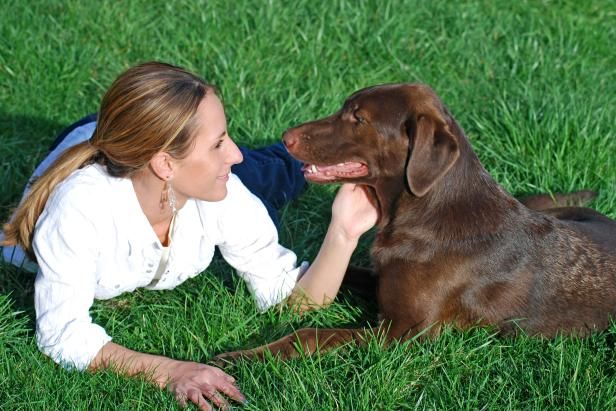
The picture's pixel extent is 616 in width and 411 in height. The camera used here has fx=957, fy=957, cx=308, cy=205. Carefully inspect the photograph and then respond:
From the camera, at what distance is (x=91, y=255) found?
3857 millimetres

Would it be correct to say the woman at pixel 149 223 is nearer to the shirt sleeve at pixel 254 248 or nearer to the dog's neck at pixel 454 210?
the shirt sleeve at pixel 254 248

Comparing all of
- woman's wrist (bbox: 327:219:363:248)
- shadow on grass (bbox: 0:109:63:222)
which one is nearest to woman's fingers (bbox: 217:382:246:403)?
woman's wrist (bbox: 327:219:363:248)

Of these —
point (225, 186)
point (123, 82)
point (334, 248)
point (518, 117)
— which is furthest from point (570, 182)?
point (123, 82)

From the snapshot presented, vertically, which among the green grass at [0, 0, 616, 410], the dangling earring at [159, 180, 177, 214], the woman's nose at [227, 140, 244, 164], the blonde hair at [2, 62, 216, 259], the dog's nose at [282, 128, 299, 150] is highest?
the blonde hair at [2, 62, 216, 259]

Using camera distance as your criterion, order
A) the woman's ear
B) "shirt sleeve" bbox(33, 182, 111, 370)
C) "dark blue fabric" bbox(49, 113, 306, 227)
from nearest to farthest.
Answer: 1. "shirt sleeve" bbox(33, 182, 111, 370)
2. the woman's ear
3. "dark blue fabric" bbox(49, 113, 306, 227)

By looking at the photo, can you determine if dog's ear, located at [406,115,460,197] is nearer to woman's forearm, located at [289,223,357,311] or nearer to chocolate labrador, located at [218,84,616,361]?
chocolate labrador, located at [218,84,616,361]

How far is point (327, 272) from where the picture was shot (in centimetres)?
439

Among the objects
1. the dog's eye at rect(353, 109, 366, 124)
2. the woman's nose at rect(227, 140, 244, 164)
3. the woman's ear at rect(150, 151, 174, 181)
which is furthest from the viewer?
the dog's eye at rect(353, 109, 366, 124)

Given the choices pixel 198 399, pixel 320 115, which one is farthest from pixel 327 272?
pixel 320 115

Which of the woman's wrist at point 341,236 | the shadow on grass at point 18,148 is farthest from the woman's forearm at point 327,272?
the shadow on grass at point 18,148

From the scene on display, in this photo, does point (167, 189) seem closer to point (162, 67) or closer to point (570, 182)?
point (162, 67)

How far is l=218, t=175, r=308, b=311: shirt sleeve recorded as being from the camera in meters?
4.36

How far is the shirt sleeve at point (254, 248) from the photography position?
4.36 metres

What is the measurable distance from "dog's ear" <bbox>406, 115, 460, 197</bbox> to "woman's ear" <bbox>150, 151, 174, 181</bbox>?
3.24 ft
